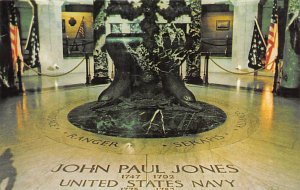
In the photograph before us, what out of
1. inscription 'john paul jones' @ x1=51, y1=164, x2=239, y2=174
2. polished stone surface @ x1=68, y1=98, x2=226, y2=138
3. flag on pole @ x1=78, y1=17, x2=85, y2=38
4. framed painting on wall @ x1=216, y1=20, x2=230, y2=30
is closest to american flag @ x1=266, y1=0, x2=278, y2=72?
polished stone surface @ x1=68, y1=98, x2=226, y2=138

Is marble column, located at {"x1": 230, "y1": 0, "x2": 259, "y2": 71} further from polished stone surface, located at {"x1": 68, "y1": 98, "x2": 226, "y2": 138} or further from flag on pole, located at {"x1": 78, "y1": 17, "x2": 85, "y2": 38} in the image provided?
flag on pole, located at {"x1": 78, "y1": 17, "x2": 85, "y2": 38}

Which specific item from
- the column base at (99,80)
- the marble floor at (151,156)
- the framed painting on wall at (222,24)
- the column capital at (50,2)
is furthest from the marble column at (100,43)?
the framed painting on wall at (222,24)

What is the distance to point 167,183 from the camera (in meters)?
3.97

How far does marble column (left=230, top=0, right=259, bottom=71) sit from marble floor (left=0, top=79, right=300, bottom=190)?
625 cm

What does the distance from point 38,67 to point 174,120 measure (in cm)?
814

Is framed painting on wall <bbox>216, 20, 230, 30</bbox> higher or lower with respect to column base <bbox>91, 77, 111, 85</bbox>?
higher

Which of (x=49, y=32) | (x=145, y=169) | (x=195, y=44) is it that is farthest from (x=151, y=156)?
(x=49, y=32)

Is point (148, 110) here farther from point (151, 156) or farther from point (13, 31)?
point (13, 31)

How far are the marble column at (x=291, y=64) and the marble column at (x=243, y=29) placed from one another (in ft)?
14.2

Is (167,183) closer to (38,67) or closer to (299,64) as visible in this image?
(299,64)

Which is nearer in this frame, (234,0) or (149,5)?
(149,5)

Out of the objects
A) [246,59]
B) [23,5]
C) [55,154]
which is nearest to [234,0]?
[246,59]

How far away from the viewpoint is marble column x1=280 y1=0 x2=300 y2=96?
840 centimetres

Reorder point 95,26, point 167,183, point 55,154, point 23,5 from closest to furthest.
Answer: point 167,183
point 55,154
point 95,26
point 23,5
